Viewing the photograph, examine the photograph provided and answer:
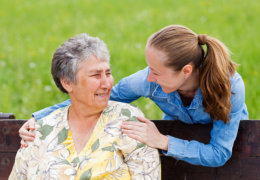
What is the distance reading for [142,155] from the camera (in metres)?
2.40

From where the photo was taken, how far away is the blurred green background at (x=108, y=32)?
5180 millimetres

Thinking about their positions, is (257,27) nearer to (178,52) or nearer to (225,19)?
(225,19)

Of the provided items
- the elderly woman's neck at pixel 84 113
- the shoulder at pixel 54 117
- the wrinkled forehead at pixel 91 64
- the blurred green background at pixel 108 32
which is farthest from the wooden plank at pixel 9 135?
the blurred green background at pixel 108 32

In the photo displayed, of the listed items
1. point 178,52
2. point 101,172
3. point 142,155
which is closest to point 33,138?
point 101,172

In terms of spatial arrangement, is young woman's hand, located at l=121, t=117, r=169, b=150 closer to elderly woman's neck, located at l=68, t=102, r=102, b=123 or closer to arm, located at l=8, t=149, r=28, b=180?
elderly woman's neck, located at l=68, t=102, r=102, b=123

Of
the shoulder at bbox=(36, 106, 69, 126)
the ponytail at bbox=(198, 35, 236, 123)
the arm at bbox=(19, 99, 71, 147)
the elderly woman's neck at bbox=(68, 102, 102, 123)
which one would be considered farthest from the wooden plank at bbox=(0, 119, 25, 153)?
the ponytail at bbox=(198, 35, 236, 123)

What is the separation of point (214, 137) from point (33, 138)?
3.89 ft

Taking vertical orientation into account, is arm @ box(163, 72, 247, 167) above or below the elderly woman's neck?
below

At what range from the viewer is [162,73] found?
2471mm

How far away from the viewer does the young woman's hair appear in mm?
2365

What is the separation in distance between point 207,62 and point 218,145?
53 centimetres

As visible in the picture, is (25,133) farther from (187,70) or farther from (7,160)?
(187,70)

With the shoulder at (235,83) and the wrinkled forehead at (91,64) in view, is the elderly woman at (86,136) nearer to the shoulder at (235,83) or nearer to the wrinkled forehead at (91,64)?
the wrinkled forehead at (91,64)

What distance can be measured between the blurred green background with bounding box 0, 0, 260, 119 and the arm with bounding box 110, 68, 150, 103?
163cm
